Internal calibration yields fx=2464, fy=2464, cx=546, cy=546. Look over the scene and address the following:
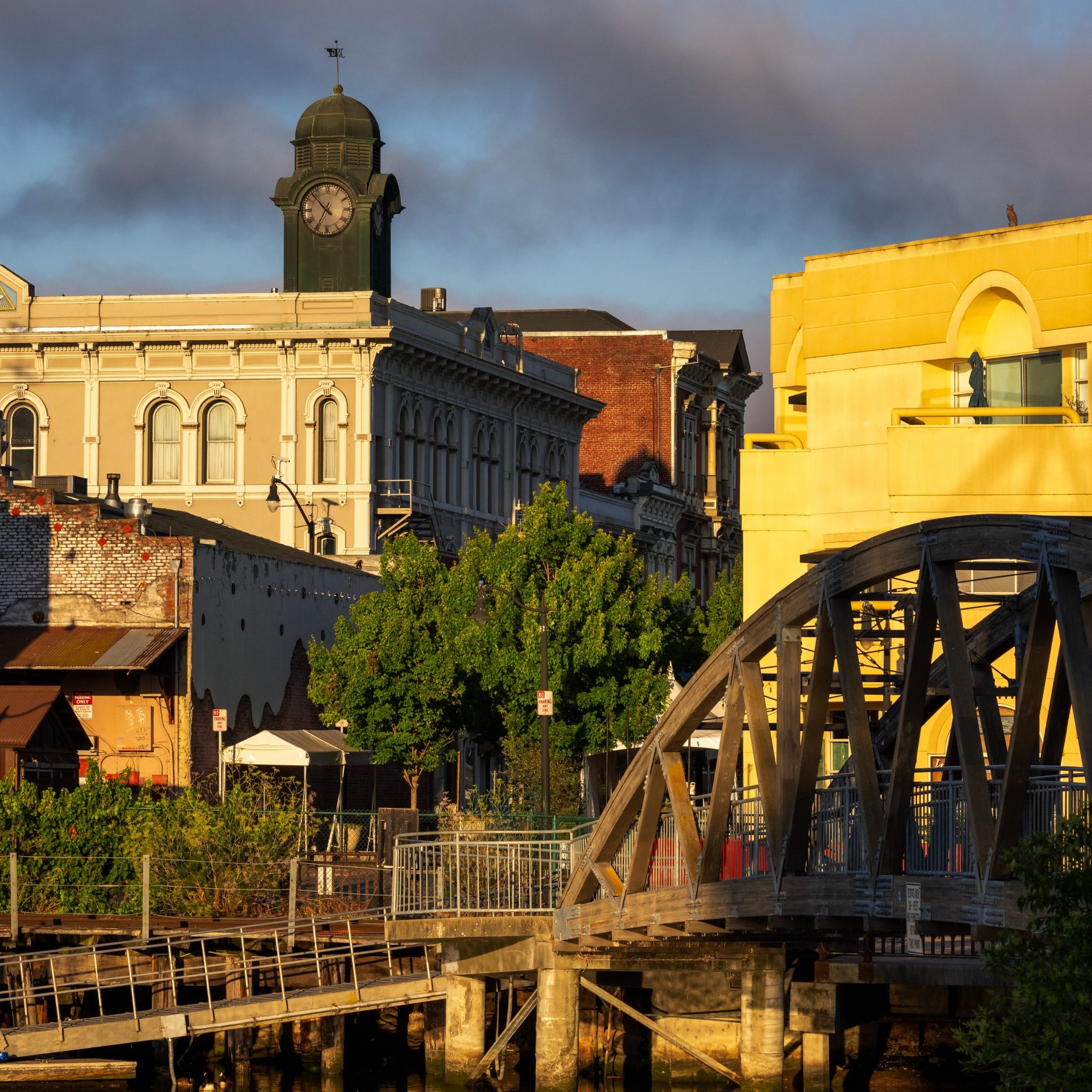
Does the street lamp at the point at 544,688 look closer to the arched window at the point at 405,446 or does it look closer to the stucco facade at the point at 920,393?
the stucco facade at the point at 920,393

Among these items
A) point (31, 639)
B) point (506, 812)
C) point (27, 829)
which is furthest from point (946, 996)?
point (31, 639)

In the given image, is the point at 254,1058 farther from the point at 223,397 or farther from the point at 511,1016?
the point at 223,397

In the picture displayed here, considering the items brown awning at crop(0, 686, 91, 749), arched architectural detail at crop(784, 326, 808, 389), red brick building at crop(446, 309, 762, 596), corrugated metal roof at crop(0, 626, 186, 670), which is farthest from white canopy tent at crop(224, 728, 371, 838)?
red brick building at crop(446, 309, 762, 596)

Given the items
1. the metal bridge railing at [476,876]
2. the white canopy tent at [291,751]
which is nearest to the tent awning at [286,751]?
the white canopy tent at [291,751]

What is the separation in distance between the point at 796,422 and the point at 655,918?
17.9 m

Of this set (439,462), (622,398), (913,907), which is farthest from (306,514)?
(913,907)

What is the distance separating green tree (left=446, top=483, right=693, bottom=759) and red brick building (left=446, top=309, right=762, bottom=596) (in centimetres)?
3098

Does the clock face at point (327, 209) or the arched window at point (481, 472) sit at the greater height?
the clock face at point (327, 209)

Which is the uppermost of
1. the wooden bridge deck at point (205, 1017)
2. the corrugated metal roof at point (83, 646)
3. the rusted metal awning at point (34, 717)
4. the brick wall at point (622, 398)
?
the brick wall at point (622, 398)

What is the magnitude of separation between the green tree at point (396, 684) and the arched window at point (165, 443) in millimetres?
17853

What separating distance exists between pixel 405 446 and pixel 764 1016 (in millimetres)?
37147

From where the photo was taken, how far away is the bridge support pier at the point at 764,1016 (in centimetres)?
3102

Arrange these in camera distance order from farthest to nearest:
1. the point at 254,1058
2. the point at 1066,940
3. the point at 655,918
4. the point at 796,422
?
the point at 796,422 < the point at 254,1058 < the point at 655,918 < the point at 1066,940

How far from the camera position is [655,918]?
2756 centimetres
